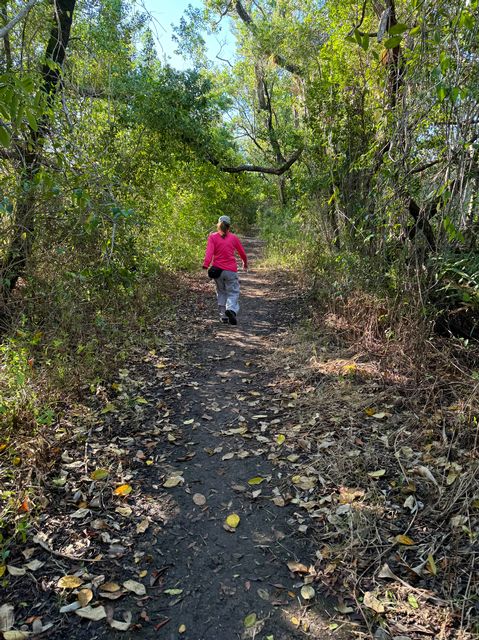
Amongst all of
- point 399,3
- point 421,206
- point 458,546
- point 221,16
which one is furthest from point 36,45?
point 221,16

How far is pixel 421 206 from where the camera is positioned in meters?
4.50

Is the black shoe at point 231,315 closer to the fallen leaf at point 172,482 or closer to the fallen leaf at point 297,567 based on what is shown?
the fallen leaf at point 172,482

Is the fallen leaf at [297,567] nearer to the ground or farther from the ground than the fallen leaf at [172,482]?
nearer to the ground

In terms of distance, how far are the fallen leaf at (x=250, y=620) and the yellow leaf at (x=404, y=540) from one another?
41.4 inches

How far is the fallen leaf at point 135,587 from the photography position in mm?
2314

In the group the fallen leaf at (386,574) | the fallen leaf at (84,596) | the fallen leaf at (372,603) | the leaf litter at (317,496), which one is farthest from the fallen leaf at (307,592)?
the fallen leaf at (84,596)

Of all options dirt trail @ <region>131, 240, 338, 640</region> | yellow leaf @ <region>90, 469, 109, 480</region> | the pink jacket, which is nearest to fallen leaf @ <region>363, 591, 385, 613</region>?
dirt trail @ <region>131, 240, 338, 640</region>

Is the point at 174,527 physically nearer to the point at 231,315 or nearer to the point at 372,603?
the point at 372,603

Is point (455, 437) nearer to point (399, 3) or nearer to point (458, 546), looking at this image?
point (458, 546)

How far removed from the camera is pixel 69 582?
91.4 inches

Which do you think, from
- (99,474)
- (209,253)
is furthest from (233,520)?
(209,253)

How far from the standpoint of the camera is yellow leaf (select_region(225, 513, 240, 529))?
284 cm

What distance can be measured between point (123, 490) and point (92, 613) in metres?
0.97

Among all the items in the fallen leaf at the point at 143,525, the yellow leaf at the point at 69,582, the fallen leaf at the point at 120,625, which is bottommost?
the fallen leaf at the point at 120,625
